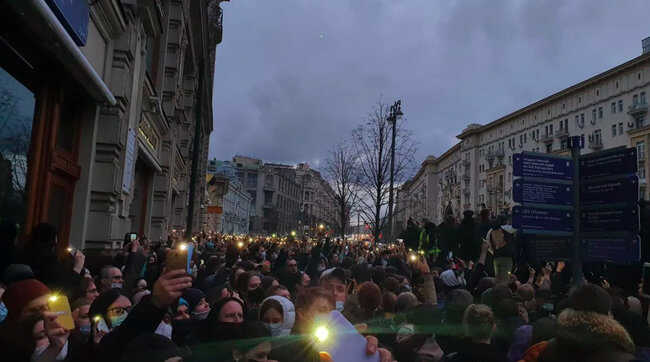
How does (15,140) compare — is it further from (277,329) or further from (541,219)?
(541,219)

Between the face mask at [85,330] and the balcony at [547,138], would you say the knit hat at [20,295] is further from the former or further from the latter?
the balcony at [547,138]

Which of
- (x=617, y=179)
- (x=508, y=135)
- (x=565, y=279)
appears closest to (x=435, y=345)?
(x=617, y=179)

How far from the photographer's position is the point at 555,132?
69.9 metres

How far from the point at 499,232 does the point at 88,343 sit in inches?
263

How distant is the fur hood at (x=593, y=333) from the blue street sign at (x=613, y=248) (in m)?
3.87

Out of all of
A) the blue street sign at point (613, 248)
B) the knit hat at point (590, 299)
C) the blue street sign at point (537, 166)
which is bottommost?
the knit hat at point (590, 299)

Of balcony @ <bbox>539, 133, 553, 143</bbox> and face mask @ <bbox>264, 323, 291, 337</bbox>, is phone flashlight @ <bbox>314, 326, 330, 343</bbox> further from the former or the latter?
balcony @ <bbox>539, 133, 553, 143</bbox>

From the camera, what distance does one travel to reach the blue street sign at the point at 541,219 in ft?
19.4

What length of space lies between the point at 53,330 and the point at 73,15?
5367 mm

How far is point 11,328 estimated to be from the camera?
8.82 feet

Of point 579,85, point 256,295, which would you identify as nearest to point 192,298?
point 256,295

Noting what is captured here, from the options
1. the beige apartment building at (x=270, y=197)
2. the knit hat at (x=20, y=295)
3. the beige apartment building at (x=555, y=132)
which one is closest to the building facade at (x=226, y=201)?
the beige apartment building at (x=270, y=197)

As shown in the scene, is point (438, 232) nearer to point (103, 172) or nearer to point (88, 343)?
point (103, 172)

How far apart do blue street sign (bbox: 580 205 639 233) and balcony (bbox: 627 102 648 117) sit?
5861 cm
